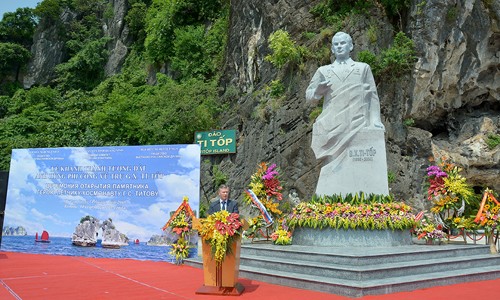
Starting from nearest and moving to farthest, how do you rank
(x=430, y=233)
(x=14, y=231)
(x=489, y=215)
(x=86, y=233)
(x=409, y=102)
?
(x=430, y=233) < (x=489, y=215) < (x=86, y=233) < (x=14, y=231) < (x=409, y=102)

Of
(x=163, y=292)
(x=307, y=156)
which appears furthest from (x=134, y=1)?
(x=163, y=292)

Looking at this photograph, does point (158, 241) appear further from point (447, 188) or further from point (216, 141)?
point (216, 141)

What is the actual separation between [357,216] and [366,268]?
1.76 meters

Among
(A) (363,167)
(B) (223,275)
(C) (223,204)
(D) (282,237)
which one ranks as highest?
(A) (363,167)

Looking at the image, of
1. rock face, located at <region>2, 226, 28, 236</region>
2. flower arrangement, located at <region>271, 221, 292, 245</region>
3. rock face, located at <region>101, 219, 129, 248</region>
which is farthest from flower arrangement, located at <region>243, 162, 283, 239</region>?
rock face, located at <region>2, 226, 28, 236</region>

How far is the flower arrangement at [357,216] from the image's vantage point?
24.4ft

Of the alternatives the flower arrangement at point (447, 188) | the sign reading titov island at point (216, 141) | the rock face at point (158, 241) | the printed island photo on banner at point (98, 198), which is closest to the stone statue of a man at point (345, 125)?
the flower arrangement at point (447, 188)

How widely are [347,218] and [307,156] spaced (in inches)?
320

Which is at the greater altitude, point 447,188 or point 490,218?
point 447,188

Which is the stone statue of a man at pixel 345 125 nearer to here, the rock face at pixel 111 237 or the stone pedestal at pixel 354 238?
the stone pedestal at pixel 354 238

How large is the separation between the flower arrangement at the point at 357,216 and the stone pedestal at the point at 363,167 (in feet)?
1.41

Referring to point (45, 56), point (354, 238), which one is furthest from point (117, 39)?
point (354, 238)

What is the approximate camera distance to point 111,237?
366 inches

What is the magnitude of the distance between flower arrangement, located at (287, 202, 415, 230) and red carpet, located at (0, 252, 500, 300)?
5.49 ft
